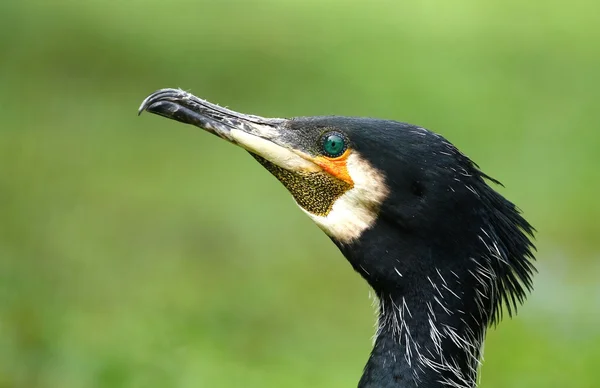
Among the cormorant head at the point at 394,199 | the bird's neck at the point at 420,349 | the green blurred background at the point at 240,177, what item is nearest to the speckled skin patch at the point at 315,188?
the cormorant head at the point at 394,199

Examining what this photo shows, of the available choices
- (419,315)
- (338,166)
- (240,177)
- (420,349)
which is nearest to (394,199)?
(338,166)

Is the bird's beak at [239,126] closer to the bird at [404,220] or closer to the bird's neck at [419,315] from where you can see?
the bird at [404,220]

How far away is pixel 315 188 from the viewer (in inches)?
151

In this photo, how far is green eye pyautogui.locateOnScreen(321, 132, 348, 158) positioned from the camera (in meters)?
3.79

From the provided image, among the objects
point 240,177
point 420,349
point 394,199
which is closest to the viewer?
point 394,199

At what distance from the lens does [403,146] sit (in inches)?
146

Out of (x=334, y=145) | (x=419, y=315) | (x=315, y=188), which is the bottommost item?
(x=419, y=315)

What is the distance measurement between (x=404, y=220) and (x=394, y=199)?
94 mm

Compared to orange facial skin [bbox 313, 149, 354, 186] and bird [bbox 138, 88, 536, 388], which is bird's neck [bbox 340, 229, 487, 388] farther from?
orange facial skin [bbox 313, 149, 354, 186]

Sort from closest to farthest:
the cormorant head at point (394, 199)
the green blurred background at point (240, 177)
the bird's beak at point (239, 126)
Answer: the cormorant head at point (394, 199) → the bird's beak at point (239, 126) → the green blurred background at point (240, 177)

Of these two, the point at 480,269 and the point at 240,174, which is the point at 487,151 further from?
the point at 480,269

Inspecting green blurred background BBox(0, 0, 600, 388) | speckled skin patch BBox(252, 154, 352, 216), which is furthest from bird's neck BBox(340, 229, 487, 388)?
Answer: green blurred background BBox(0, 0, 600, 388)

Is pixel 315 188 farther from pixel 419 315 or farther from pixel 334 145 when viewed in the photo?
pixel 419 315

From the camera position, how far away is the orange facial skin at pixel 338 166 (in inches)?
148
